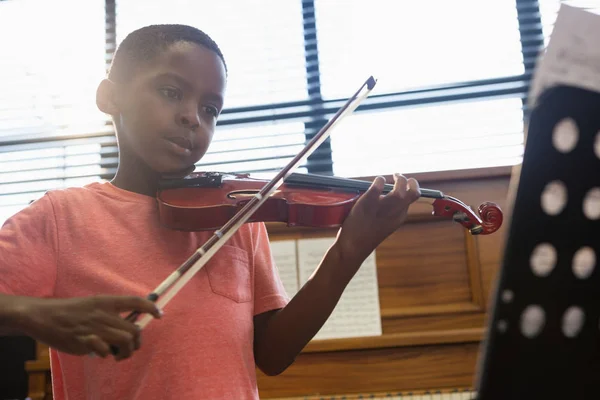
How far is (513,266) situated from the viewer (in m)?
0.41

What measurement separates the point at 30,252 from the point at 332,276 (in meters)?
0.42

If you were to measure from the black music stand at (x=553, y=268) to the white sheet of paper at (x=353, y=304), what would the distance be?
1.11 m

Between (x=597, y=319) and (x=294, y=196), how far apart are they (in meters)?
0.69

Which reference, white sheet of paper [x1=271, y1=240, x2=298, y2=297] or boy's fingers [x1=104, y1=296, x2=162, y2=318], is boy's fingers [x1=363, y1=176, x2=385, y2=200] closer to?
boy's fingers [x1=104, y1=296, x2=162, y2=318]

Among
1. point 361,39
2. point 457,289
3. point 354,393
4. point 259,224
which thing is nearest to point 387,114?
point 361,39

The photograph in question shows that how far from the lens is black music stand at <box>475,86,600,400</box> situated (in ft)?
1.32

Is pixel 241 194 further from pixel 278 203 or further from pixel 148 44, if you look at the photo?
pixel 148 44

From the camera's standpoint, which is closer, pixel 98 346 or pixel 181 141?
pixel 98 346

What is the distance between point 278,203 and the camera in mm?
1033

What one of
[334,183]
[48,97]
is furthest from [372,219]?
[48,97]

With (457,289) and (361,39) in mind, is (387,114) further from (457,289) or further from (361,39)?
(457,289)

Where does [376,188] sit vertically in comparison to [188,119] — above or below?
below

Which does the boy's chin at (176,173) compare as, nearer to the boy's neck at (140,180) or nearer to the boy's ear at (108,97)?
the boy's neck at (140,180)

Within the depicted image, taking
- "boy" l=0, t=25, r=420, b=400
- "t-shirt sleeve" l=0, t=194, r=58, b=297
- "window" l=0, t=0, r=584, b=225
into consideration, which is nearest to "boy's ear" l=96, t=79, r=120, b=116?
"boy" l=0, t=25, r=420, b=400
